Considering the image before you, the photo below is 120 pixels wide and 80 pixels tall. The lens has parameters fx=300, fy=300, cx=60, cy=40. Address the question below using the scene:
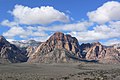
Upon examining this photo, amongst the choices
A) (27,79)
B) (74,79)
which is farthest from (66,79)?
(27,79)

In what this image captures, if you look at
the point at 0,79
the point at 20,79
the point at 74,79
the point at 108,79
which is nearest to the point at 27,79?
the point at 20,79

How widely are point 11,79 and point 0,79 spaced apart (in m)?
3.93

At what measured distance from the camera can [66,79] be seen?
10856cm

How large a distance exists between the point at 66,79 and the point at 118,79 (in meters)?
19.0

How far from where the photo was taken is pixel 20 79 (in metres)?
106

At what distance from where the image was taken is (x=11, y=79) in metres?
105

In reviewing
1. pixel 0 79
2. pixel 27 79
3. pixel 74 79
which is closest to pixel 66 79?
pixel 74 79

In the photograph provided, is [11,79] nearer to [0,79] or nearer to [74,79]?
[0,79]

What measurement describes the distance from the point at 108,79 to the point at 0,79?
3859 cm

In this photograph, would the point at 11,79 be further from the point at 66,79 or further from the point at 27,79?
the point at 66,79

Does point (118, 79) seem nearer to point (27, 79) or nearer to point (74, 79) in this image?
point (74, 79)

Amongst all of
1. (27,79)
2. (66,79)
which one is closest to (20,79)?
(27,79)

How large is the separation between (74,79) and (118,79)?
16.0m

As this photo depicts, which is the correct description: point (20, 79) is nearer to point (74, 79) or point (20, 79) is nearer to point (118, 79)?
point (74, 79)
